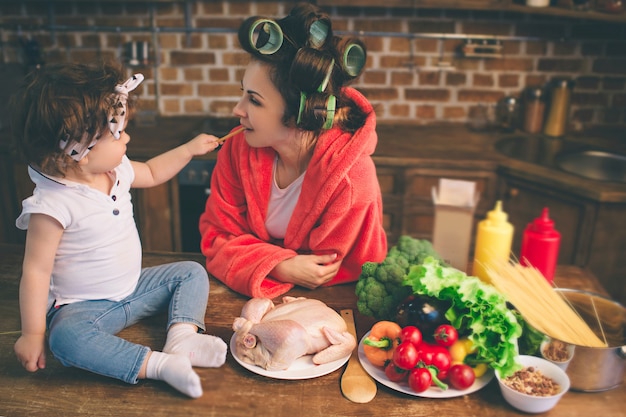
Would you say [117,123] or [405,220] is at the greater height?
[117,123]

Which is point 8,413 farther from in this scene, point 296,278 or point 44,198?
point 296,278

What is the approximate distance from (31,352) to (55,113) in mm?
442

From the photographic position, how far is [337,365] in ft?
3.50

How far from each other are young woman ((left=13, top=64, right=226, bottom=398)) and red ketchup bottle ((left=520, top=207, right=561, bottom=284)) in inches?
28.6

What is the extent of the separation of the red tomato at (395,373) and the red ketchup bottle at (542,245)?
0.44 metres

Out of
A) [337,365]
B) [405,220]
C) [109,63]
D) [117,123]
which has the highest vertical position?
[109,63]

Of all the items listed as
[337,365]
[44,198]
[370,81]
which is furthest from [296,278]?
[370,81]

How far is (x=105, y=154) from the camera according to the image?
3.75 feet

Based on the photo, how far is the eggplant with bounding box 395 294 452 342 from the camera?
1.05 metres

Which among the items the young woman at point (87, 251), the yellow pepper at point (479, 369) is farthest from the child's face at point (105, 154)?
the yellow pepper at point (479, 369)

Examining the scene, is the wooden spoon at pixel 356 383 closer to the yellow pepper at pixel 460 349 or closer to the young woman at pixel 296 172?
the yellow pepper at pixel 460 349

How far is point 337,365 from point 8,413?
1.85 feet

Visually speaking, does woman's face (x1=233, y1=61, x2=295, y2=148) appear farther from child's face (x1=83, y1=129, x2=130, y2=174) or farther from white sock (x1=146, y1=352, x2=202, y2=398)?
white sock (x1=146, y1=352, x2=202, y2=398)

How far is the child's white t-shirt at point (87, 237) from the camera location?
3.66 ft
